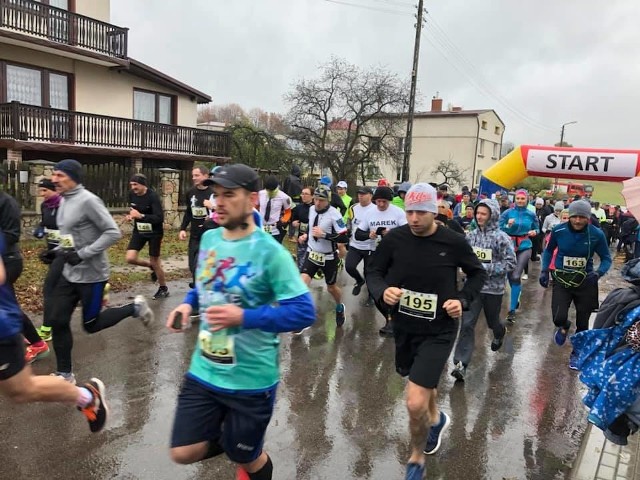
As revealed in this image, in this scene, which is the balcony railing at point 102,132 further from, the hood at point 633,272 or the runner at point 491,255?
the hood at point 633,272

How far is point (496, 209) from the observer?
5.79 metres

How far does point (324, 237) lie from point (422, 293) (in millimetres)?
3420

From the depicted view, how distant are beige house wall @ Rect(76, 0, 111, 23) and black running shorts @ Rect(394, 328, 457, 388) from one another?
65.5 feet

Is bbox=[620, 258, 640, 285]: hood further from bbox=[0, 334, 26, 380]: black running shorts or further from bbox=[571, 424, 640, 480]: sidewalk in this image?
bbox=[0, 334, 26, 380]: black running shorts

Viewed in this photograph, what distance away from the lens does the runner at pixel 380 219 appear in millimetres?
7176

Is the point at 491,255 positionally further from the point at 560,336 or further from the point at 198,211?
the point at 198,211

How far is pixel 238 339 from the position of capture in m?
2.55

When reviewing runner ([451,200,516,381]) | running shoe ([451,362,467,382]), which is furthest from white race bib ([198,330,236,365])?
runner ([451,200,516,381])

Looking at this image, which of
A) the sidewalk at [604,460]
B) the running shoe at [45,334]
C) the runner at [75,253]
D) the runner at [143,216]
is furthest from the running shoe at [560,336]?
the running shoe at [45,334]

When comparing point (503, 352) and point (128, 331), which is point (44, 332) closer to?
point (128, 331)

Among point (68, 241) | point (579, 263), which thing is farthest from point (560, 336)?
point (68, 241)

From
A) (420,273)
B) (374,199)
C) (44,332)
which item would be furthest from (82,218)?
(374,199)

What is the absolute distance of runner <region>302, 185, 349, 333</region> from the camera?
6934 mm

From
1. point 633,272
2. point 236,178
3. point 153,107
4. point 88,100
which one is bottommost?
point 633,272
